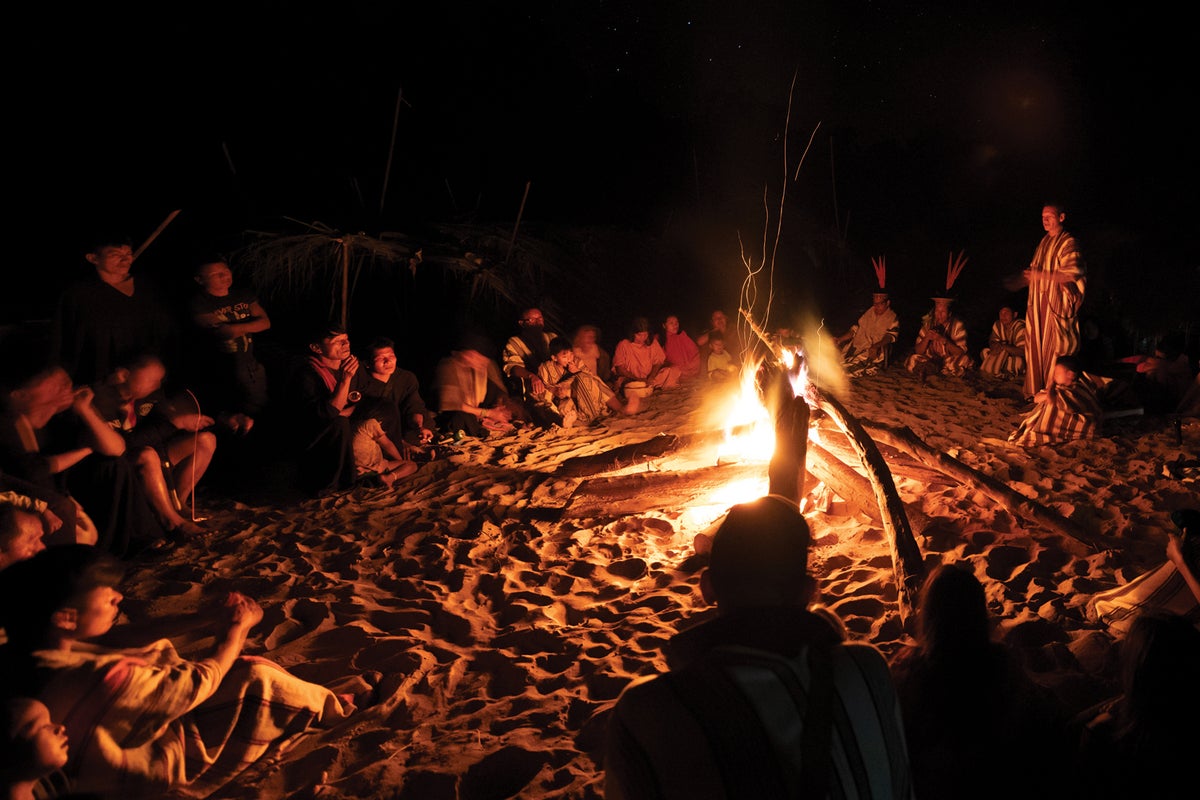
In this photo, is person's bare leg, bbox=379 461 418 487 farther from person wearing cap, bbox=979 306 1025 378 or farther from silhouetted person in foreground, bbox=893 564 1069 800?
person wearing cap, bbox=979 306 1025 378

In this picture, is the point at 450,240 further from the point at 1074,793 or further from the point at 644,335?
the point at 1074,793

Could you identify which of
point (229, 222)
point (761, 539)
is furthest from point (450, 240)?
point (761, 539)

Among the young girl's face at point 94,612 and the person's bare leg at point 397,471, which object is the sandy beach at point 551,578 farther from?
the young girl's face at point 94,612

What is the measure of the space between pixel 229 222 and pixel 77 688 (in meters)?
8.13

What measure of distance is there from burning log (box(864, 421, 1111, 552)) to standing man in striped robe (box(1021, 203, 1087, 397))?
4.14 m

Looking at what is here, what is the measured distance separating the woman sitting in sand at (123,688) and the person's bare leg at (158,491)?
111 inches

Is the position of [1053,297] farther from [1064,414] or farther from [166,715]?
[166,715]

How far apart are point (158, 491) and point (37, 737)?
3.44m

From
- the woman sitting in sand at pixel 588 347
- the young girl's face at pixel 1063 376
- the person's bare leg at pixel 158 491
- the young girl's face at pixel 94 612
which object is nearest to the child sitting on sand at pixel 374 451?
the person's bare leg at pixel 158 491

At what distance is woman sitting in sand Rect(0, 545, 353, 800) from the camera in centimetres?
222

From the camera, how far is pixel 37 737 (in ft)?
6.72

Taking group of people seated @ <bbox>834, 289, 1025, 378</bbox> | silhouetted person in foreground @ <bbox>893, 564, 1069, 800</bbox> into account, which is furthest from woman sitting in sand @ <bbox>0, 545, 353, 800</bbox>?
group of people seated @ <bbox>834, 289, 1025, 378</bbox>

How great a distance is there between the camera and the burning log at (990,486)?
411 centimetres

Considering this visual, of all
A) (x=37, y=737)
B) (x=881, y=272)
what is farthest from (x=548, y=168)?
(x=37, y=737)
